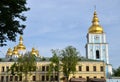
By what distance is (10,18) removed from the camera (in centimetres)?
2417

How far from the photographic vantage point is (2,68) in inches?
3526

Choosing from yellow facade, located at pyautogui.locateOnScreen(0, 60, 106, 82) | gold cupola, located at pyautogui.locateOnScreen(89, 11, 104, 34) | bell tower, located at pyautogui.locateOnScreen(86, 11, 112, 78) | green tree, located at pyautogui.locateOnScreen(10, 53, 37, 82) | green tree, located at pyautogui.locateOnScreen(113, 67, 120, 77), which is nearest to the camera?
green tree, located at pyautogui.locateOnScreen(10, 53, 37, 82)

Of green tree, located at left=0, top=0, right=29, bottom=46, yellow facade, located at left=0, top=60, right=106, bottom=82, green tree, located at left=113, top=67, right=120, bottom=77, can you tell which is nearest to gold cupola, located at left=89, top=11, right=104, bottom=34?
yellow facade, located at left=0, top=60, right=106, bottom=82

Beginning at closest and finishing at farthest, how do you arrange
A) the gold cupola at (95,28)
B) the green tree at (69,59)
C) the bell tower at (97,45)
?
the green tree at (69,59)
the bell tower at (97,45)
the gold cupola at (95,28)

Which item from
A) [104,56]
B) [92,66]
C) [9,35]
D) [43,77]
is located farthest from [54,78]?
[9,35]

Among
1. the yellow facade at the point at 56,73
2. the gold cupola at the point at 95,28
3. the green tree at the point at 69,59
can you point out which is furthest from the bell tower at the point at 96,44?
the green tree at the point at 69,59

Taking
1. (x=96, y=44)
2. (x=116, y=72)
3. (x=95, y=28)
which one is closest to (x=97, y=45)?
(x=96, y=44)

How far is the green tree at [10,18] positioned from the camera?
78.0ft

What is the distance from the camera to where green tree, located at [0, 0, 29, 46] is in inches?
936

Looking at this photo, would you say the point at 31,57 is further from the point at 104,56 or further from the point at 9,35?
the point at 9,35

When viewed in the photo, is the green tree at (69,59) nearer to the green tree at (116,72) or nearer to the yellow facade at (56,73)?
the yellow facade at (56,73)

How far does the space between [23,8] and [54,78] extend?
2474 inches

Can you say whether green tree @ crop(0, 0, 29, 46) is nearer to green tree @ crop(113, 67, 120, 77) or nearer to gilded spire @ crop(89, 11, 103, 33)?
gilded spire @ crop(89, 11, 103, 33)

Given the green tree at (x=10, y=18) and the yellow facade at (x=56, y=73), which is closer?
the green tree at (x=10, y=18)
